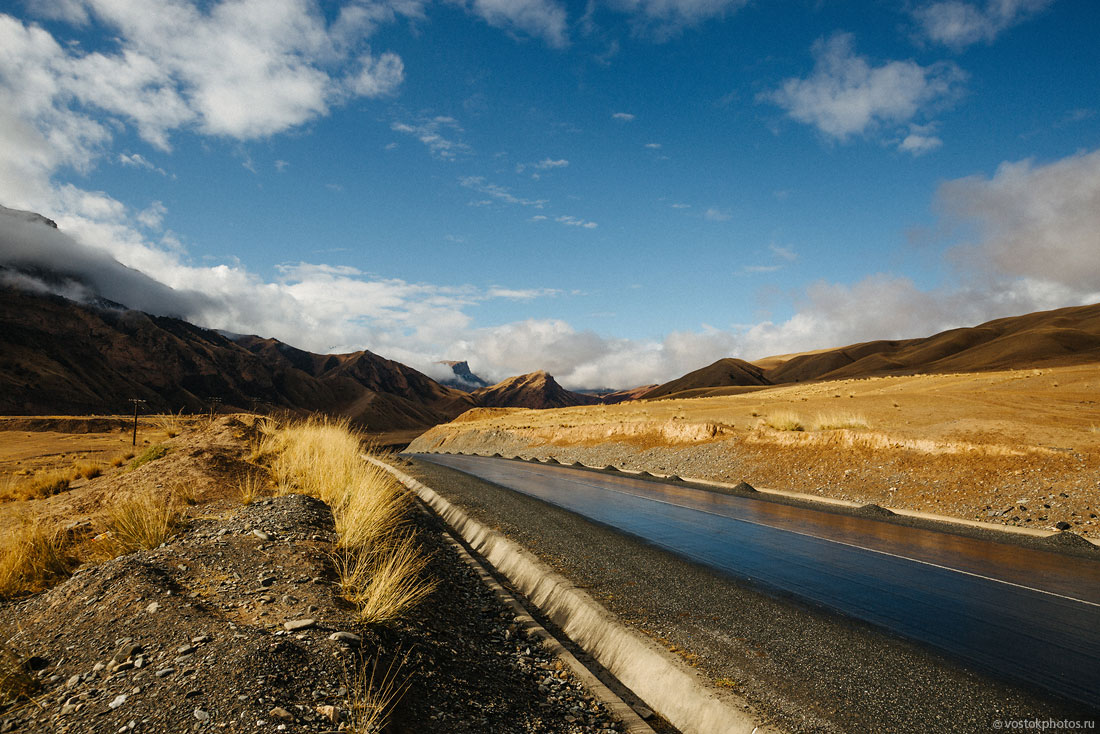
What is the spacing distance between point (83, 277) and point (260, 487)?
225780mm

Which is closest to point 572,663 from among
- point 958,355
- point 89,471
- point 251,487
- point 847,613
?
point 847,613

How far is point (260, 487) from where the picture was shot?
42.5ft

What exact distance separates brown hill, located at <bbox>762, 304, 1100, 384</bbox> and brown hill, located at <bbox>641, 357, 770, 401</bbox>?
6.16 metres

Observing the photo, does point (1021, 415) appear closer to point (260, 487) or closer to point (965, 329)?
point (260, 487)

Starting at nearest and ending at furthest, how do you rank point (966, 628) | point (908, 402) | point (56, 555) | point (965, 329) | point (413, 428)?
1. point (966, 628)
2. point (56, 555)
3. point (908, 402)
4. point (965, 329)
5. point (413, 428)

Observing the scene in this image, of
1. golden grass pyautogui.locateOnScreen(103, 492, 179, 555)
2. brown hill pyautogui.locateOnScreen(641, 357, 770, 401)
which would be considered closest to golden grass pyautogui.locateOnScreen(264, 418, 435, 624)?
golden grass pyautogui.locateOnScreen(103, 492, 179, 555)

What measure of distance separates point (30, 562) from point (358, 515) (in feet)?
13.6

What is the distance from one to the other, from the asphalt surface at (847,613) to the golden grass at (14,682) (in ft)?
17.2

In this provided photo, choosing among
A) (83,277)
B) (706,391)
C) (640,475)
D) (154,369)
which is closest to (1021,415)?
(640,475)

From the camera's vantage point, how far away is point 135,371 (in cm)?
13050

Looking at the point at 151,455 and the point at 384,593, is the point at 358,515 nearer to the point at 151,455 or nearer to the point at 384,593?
the point at 384,593

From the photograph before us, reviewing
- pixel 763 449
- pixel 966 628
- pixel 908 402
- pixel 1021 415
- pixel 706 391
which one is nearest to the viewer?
pixel 966 628

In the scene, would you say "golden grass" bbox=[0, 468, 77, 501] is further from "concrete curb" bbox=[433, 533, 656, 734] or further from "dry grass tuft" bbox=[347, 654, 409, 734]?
"dry grass tuft" bbox=[347, 654, 409, 734]

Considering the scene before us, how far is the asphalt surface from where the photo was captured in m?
4.29
